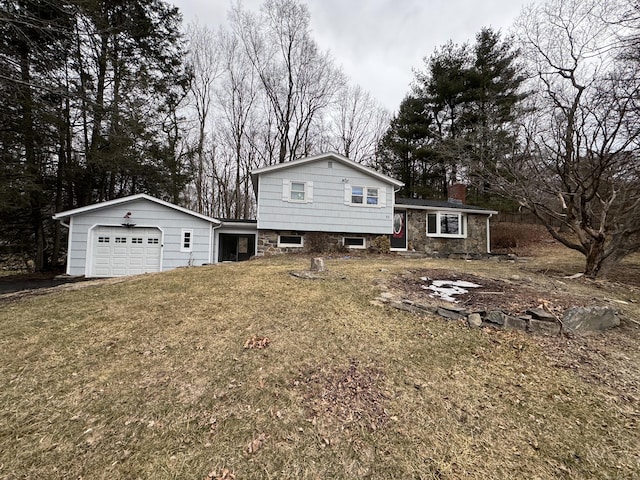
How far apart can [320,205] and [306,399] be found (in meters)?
10.1

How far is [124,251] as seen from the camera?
10711 millimetres

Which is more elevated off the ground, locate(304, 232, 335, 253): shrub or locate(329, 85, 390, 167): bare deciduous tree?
locate(329, 85, 390, 167): bare deciduous tree

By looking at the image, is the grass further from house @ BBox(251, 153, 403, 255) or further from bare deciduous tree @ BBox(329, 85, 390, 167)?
bare deciduous tree @ BBox(329, 85, 390, 167)

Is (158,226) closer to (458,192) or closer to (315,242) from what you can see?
(315,242)

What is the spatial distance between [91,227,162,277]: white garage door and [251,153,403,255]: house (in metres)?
4.30

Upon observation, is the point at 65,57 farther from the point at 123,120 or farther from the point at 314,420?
the point at 314,420

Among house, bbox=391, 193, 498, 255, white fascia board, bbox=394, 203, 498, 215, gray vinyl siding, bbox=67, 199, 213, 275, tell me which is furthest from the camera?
house, bbox=391, 193, 498, 255

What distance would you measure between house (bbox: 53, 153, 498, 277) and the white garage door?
0.11 ft

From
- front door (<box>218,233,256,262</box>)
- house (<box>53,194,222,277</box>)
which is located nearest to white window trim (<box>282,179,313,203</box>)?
house (<box>53,194,222,277</box>)

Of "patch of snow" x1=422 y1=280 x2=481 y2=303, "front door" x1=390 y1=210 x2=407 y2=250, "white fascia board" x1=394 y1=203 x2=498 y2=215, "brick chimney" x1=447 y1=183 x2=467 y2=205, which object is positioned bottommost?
"patch of snow" x1=422 y1=280 x2=481 y2=303

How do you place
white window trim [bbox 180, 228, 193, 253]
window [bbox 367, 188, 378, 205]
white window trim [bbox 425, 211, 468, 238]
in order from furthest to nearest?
white window trim [bbox 425, 211, 468, 238] → window [bbox 367, 188, 378, 205] → white window trim [bbox 180, 228, 193, 253]

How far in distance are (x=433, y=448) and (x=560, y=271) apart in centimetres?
1026

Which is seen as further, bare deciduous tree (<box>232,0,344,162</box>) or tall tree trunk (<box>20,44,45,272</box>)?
bare deciduous tree (<box>232,0,344,162</box>)

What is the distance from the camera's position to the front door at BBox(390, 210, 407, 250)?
A: 46.1 feet
